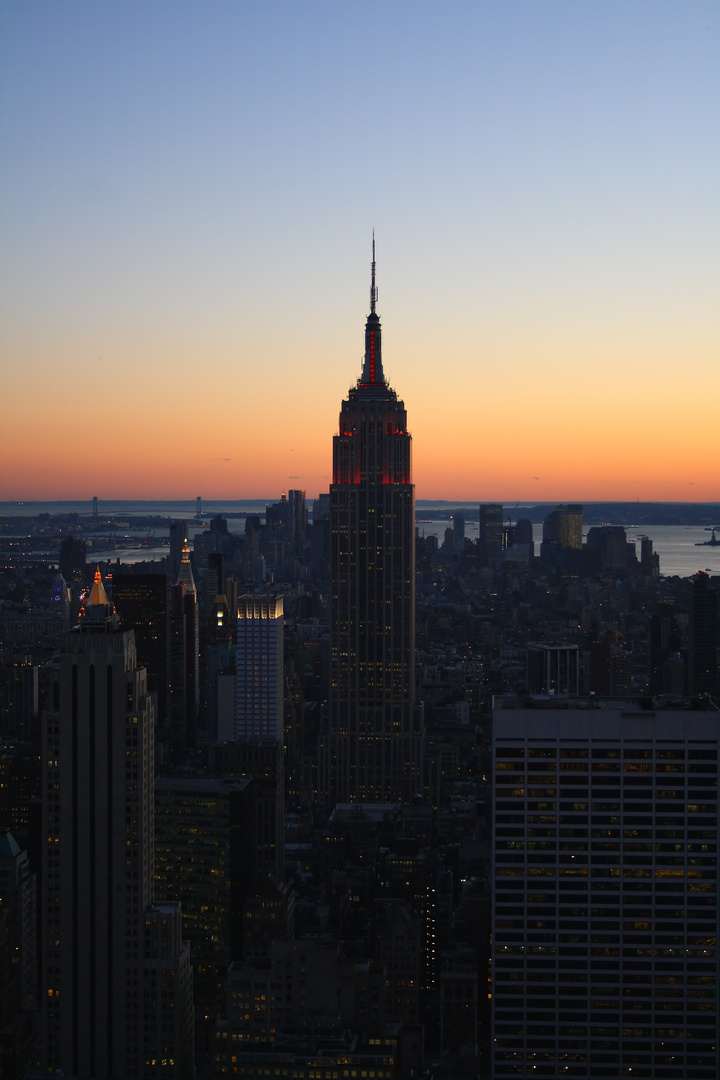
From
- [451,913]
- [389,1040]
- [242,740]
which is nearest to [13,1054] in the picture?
[389,1040]

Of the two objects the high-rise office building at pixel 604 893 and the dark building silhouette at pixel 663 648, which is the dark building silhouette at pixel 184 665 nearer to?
the dark building silhouette at pixel 663 648

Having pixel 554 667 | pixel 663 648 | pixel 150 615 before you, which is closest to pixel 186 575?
pixel 150 615

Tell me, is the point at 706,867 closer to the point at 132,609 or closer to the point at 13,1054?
the point at 13,1054

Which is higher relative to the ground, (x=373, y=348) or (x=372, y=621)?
(x=373, y=348)

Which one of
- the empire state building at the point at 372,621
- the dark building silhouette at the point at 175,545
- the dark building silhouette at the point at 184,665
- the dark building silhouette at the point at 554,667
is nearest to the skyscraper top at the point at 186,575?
the dark building silhouette at the point at 184,665

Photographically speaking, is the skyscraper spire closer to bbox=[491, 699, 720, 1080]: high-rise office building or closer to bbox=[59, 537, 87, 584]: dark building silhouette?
bbox=[59, 537, 87, 584]: dark building silhouette

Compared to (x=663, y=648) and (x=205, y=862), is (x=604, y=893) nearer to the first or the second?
(x=205, y=862)
